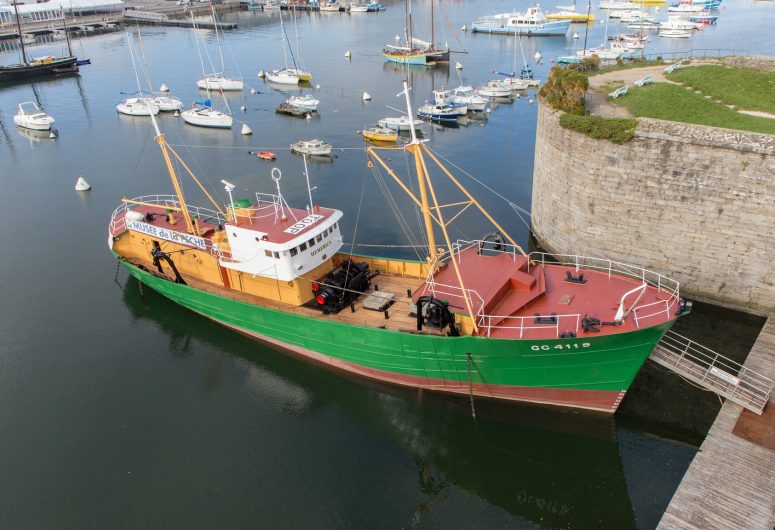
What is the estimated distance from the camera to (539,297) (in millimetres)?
17547

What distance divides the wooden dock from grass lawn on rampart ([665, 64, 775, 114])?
53.3ft

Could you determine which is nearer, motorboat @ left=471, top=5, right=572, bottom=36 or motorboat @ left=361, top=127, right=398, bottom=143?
motorboat @ left=361, top=127, right=398, bottom=143

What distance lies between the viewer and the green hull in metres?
15.8

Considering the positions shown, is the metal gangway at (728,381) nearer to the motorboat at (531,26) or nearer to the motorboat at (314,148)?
the motorboat at (314,148)

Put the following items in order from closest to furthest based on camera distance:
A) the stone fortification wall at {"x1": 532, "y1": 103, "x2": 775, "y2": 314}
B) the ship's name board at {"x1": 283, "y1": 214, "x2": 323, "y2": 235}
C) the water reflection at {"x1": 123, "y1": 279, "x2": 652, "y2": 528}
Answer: the water reflection at {"x1": 123, "y1": 279, "x2": 652, "y2": 528} < the stone fortification wall at {"x1": 532, "y1": 103, "x2": 775, "y2": 314} < the ship's name board at {"x1": 283, "y1": 214, "x2": 323, "y2": 235}

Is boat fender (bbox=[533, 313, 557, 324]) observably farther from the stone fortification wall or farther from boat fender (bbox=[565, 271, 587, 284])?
the stone fortification wall

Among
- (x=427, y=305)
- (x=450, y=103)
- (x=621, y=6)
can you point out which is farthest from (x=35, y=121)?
(x=621, y=6)

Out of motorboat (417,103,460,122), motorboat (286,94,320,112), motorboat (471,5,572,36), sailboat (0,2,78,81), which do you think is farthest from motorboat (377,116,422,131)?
sailboat (0,2,78,81)

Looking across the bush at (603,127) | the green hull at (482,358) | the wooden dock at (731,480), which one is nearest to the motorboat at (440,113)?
the bush at (603,127)

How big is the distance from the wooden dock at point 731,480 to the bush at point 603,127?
35.9ft

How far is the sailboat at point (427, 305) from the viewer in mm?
16188

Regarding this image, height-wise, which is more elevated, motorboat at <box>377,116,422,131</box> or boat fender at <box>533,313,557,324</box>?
boat fender at <box>533,313,557,324</box>

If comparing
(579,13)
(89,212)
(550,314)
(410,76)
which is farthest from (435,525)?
(579,13)

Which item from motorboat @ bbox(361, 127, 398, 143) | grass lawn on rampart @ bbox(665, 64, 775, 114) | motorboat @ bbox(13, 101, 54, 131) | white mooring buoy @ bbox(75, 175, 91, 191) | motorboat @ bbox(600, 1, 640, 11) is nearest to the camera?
grass lawn on rampart @ bbox(665, 64, 775, 114)
